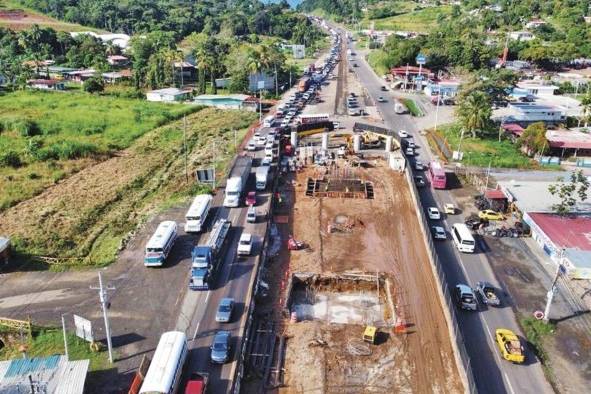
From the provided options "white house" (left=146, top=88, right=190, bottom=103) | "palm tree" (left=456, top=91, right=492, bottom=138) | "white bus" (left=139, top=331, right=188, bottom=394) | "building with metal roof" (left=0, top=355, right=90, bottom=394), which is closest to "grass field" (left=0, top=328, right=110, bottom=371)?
"building with metal roof" (left=0, top=355, right=90, bottom=394)

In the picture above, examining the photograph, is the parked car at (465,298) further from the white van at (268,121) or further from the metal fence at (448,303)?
the white van at (268,121)

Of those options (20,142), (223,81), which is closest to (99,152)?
(20,142)

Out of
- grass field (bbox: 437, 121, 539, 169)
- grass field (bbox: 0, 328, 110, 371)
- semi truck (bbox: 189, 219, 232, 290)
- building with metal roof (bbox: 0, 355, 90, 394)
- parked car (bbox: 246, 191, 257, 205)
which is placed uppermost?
grass field (bbox: 437, 121, 539, 169)

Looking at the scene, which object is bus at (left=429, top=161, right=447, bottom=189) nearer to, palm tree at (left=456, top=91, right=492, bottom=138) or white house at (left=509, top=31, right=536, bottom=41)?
palm tree at (left=456, top=91, right=492, bottom=138)

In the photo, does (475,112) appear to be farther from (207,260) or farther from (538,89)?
(207,260)

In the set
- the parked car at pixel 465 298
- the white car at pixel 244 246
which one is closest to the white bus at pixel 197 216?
the white car at pixel 244 246

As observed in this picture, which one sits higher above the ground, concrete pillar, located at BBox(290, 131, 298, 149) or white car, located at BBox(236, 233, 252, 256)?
concrete pillar, located at BBox(290, 131, 298, 149)
